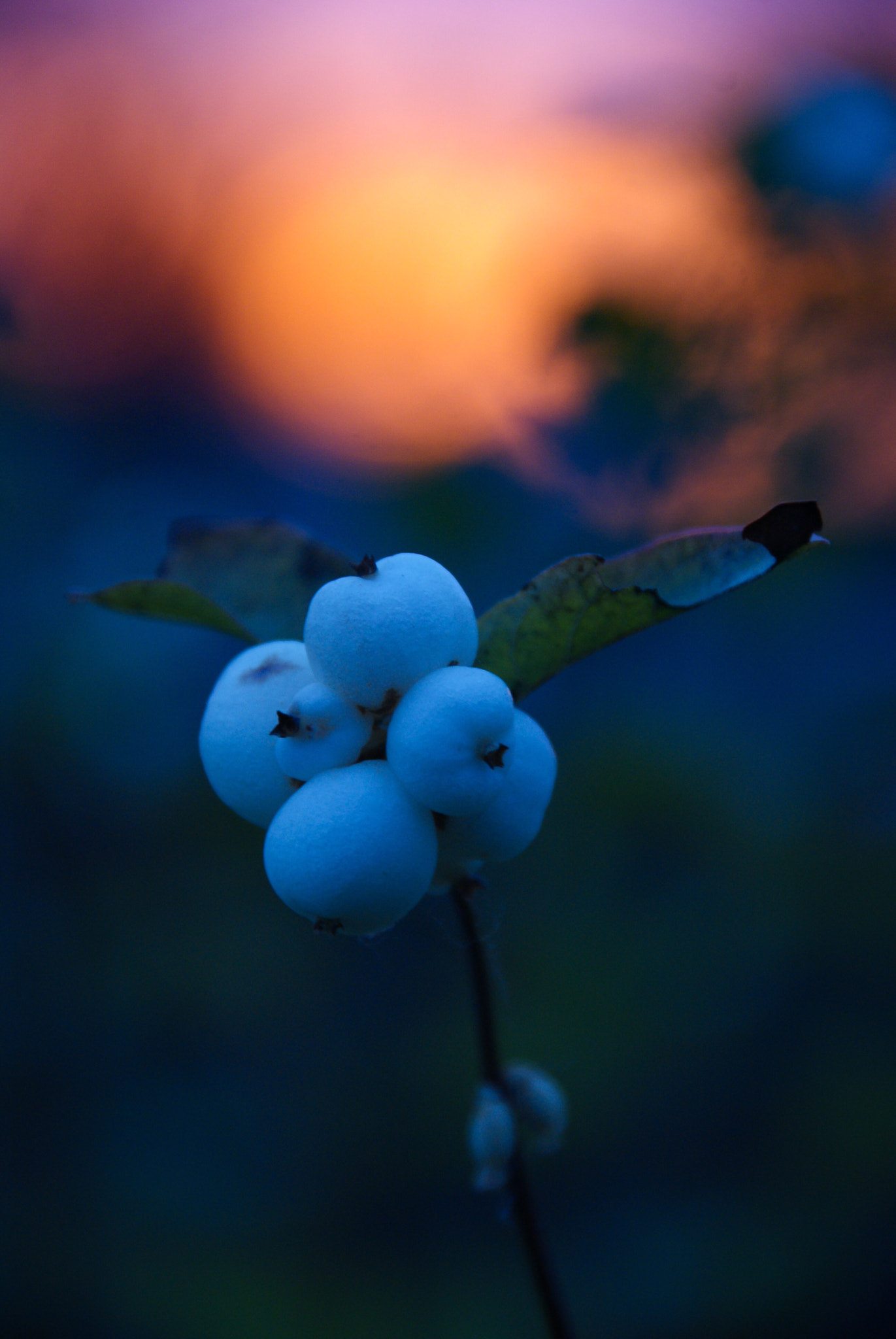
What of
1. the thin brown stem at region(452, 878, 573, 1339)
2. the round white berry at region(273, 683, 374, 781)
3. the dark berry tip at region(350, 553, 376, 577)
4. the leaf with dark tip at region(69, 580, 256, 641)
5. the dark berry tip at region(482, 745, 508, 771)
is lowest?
the thin brown stem at region(452, 878, 573, 1339)

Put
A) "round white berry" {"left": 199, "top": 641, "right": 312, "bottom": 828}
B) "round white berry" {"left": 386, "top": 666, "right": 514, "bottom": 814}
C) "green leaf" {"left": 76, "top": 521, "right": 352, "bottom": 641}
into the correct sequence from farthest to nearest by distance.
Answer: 1. "green leaf" {"left": 76, "top": 521, "right": 352, "bottom": 641}
2. "round white berry" {"left": 199, "top": 641, "right": 312, "bottom": 828}
3. "round white berry" {"left": 386, "top": 666, "right": 514, "bottom": 814}

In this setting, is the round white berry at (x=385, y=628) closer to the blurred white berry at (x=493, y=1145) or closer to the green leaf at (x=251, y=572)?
the green leaf at (x=251, y=572)

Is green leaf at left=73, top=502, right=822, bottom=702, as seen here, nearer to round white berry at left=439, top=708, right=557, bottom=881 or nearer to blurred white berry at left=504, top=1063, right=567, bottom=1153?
round white berry at left=439, top=708, right=557, bottom=881

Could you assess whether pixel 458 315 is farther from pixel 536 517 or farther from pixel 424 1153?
pixel 424 1153

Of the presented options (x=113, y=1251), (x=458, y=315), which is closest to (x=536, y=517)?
(x=458, y=315)

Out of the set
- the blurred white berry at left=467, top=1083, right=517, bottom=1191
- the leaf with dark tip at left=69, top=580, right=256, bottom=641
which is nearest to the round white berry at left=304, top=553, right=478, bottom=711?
the leaf with dark tip at left=69, top=580, right=256, bottom=641

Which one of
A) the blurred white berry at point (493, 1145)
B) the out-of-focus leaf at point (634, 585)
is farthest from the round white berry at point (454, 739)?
the blurred white berry at point (493, 1145)

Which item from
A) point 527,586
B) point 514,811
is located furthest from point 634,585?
point 514,811
